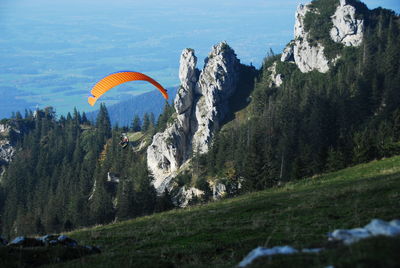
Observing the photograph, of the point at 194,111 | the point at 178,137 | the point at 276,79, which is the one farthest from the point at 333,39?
the point at 178,137

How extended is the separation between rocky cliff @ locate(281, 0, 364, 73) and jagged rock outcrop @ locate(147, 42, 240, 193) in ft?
72.8

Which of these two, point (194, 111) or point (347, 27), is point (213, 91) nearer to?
point (194, 111)

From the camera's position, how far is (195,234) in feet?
66.9

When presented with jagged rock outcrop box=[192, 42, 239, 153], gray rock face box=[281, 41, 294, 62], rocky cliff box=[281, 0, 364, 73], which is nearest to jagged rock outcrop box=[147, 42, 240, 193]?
jagged rock outcrop box=[192, 42, 239, 153]

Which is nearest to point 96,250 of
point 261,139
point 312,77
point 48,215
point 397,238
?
point 397,238

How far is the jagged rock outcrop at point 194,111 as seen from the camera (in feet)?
454

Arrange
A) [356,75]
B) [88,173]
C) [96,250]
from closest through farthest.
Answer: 1. [96,250]
2. [356,75]
3. [88,173]

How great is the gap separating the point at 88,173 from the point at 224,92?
5371 centimetres

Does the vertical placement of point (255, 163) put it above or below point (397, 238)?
above

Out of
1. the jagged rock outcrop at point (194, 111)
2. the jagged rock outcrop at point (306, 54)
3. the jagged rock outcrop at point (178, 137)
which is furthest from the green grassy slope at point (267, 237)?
the jagged rock outcrop at point (306, 54)

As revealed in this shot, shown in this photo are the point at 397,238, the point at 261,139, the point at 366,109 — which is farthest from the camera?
the point at 261,139

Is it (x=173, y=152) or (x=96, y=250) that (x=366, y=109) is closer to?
(x=173, y=152)

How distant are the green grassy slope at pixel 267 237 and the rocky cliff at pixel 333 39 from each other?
115337 mm

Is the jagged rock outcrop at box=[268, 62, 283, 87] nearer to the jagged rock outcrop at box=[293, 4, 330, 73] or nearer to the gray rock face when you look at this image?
the gray rock face
